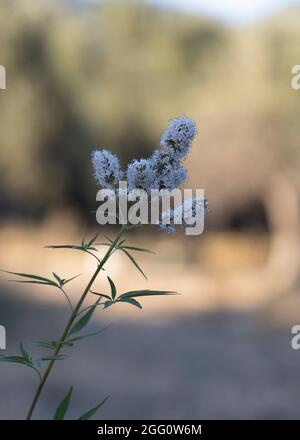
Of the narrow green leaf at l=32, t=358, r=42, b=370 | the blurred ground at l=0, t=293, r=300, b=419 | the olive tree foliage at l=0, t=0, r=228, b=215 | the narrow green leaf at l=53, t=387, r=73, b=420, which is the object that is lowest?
the blurred ground at l=0, t=293, r=300, b=419

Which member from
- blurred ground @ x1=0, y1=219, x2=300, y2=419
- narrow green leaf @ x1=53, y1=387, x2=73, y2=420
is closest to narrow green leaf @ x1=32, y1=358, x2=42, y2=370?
narrow green leaf @ x1=53, y1=387, x2=73, y2=420

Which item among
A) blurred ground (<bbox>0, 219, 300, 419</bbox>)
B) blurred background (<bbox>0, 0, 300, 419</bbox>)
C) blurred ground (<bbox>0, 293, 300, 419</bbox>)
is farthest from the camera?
blurred background (<bbox>0, 0, 300, 419</bbox>)

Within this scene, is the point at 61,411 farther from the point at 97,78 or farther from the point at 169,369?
the point at 97,78

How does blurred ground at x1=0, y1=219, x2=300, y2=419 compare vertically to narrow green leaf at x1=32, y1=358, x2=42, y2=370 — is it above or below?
below

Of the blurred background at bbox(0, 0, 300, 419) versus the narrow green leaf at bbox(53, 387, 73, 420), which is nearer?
the narrow green leaf at bbox(53, 387, 73, 420)

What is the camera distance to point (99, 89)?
A: 21062 mm

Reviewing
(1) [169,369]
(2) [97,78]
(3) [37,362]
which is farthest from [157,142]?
(3) [37,362]

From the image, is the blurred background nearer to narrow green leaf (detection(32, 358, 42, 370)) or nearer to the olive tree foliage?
the olive tree foliage

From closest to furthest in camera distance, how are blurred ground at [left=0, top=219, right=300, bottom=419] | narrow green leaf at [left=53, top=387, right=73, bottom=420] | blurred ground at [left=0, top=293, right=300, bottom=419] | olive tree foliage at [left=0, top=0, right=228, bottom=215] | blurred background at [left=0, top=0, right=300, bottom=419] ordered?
narrow green leaf at [left=53, top=387, right=73, bottom=420]
blurred ground at [left=0, top=293, right=300, bottom=419]
blurred ground at [left=0, top=219, right=300, bottom=419]
blurred background at [left=0, top=0, right=300, bottom=419]
olive tree foliage at [left=0, top=0, right=228, bottom=215]

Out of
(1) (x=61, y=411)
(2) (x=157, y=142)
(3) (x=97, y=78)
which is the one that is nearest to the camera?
(1) (x=61, y=411)

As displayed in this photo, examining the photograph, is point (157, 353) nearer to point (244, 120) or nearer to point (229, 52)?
point (244, 120)

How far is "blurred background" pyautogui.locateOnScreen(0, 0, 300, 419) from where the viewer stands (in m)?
18.1

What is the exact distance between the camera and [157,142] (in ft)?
63.8

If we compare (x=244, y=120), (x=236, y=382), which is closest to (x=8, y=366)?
(x=236, y=382)
